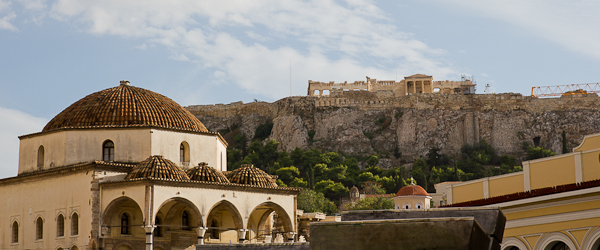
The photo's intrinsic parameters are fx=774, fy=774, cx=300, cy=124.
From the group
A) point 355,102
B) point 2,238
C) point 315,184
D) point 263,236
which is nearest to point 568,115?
point 355,102

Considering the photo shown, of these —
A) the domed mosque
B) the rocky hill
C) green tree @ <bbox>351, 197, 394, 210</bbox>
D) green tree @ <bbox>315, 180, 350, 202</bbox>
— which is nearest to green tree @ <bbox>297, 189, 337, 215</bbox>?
green tree @ <bbox>351, 197, 394, 210</bbox>

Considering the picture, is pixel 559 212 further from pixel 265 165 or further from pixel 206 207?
pixel 265 165

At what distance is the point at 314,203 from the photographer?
8606 cm

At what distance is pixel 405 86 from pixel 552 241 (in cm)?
9573

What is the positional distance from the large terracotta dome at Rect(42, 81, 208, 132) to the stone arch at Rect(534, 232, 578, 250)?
21.1 meters

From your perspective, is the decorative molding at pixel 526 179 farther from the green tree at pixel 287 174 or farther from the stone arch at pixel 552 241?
the green tree at pixel 287 174

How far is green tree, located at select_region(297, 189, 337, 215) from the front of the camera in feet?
276

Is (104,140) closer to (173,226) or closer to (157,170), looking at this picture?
(157,170)

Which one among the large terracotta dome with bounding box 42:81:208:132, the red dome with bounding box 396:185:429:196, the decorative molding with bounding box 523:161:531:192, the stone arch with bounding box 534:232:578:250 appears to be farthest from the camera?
the red dome with bounding box 396:185:429:196

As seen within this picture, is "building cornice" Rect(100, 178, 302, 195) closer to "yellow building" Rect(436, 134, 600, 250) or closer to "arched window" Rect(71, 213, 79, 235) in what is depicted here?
"arched window" Rect(71, 213, 79, 235)

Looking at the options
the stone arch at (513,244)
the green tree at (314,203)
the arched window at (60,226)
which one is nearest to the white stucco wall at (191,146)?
the arched window at (60,226)

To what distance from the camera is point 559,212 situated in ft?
70.1

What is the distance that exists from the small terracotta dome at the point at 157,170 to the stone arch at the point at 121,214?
121 cm

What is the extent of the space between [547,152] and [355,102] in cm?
2725
